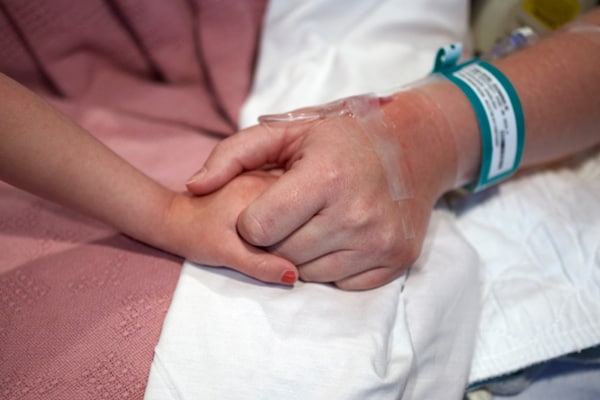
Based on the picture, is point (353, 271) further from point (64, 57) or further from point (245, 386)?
point (64, 57)

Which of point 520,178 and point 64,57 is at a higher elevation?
point 64,57

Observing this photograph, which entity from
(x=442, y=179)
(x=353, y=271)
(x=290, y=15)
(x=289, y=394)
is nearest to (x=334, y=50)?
(x=290, y=15)

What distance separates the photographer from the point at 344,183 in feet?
1.96

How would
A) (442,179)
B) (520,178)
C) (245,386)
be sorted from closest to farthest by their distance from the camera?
1. (245,386)
2. (442,179)
3. (520,178)

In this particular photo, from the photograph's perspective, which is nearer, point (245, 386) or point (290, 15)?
point (245, 386)

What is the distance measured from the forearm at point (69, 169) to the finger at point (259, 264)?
0.11 meters

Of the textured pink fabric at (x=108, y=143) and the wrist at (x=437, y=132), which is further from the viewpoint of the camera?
the wrist at (x=437, y=132)

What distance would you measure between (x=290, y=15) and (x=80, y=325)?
0.60 metres

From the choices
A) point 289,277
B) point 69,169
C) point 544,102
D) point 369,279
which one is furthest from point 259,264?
point 544,102

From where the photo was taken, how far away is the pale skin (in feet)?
1.93

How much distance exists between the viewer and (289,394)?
55 centimetres

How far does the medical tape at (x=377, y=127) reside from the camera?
0.64 metres

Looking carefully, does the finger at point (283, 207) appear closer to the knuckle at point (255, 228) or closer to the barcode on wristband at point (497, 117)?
the knuckle at point (255, 228)

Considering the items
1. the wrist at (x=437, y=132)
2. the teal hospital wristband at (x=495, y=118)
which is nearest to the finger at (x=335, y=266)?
the wrist at (x=437, y=132)
